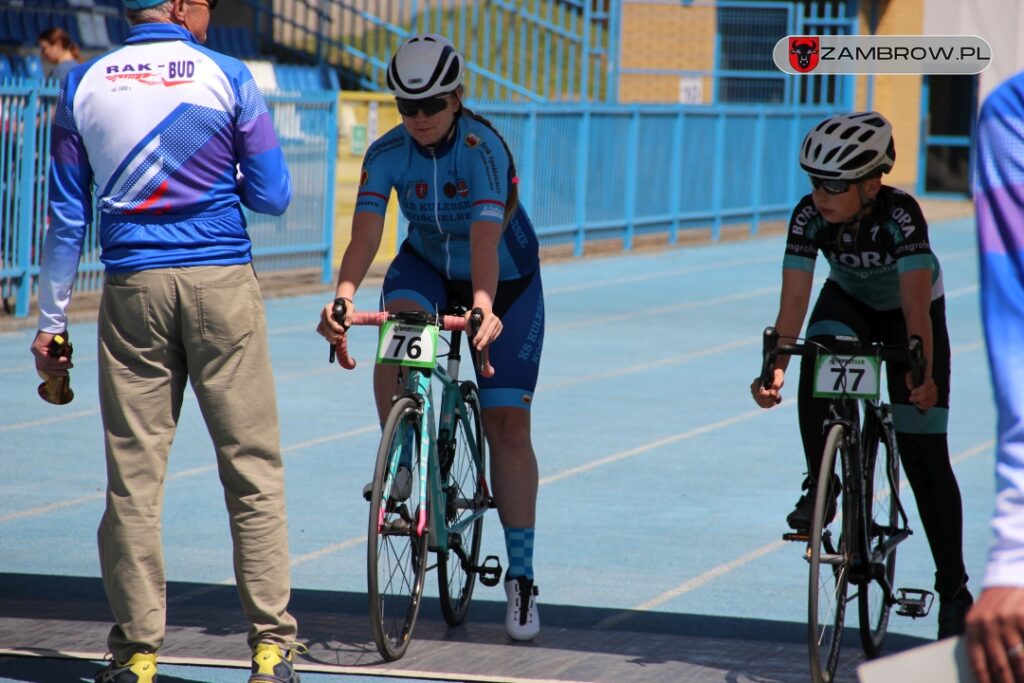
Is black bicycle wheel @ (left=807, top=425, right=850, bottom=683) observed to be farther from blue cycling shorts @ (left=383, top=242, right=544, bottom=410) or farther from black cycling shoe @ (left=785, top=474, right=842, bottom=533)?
blue cycling shorts @ (left=383, top=242, right=544, bottom=410)

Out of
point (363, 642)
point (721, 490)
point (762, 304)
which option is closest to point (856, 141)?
point (363, 642)

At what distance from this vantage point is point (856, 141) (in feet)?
15.7

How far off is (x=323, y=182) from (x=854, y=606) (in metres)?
11.8

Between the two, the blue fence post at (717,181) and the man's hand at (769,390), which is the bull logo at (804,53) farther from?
the blue fence post at (717,181)

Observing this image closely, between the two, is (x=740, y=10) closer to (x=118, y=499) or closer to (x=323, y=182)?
(x=323, y=182)

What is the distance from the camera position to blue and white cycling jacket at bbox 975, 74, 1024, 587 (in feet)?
6.40

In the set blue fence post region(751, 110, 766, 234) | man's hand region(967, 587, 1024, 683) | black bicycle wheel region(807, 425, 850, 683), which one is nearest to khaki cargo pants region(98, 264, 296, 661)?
black bicycle wheel region(807, 425, 850, 683)

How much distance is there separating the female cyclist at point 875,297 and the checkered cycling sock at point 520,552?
902mm

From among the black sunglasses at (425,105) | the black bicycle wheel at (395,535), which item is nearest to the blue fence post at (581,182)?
the black bicycle wheel at (395,535)

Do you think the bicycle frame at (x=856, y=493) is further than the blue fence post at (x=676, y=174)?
No

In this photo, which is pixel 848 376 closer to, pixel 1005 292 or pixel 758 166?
pixel 1005 292

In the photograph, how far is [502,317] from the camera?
5.27 meters

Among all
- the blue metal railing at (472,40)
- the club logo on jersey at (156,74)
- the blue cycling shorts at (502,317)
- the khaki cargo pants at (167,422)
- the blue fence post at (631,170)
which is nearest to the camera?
the club logo on jersey at (156,74)

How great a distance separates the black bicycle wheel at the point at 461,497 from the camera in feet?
17.1
